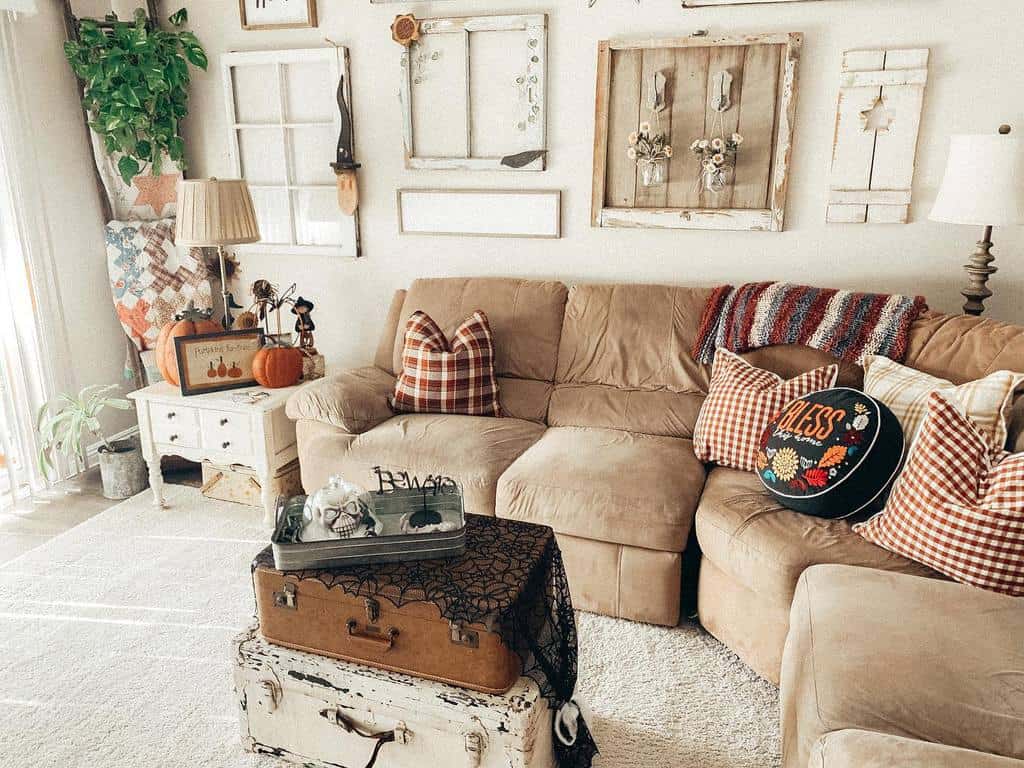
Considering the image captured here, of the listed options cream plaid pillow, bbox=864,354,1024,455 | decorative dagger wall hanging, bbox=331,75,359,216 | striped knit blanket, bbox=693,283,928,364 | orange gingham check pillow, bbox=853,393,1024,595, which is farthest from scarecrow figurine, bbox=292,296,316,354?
orange gingham check pillow, bbox=853,393,1024,595

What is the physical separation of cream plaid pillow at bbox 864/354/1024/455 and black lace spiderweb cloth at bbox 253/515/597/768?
1.06 meters

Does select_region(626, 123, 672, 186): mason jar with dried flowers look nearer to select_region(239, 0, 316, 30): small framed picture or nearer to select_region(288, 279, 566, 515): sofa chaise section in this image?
select_region(288, 279, 566, 515): sofa chaise section

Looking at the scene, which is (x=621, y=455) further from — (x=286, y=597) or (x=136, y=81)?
(x=136, y=81)

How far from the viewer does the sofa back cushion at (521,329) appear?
293 cm

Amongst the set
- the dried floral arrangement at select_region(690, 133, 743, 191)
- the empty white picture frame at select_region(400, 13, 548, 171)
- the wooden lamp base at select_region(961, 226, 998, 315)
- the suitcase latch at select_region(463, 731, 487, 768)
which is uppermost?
the empty white picture frame at select_region(400, 13, 548, 171)

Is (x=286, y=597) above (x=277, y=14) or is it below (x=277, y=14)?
below

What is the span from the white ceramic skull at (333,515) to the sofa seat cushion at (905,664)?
963 millimetres

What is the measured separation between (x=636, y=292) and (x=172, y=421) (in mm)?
1882

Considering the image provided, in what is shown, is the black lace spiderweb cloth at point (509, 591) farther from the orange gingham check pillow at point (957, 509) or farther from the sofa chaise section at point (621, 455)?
the orange gingham check pillow at point (957, 509)

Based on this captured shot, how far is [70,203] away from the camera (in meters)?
3.34

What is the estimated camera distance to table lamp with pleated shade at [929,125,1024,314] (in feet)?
7.23

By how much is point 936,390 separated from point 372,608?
1569 millimetres

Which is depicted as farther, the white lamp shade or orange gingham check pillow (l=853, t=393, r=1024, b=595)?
the white lamp shade

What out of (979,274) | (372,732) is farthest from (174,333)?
(979,274)
